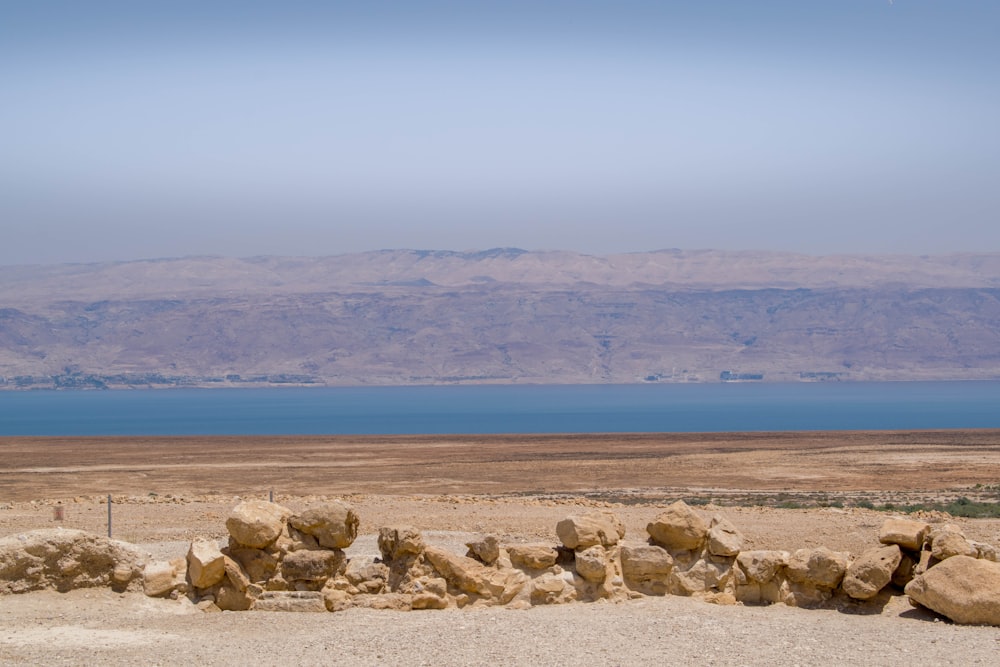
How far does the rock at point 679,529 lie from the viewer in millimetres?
15719

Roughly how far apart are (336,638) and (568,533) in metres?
3.74

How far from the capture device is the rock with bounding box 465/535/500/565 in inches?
615

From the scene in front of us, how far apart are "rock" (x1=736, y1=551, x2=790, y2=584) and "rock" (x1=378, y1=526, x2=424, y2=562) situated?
4253 millimetres

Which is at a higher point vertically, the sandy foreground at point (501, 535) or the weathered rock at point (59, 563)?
the weathered rock at point (59, 563)

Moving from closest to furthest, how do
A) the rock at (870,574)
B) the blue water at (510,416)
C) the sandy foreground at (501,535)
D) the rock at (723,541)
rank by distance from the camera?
the sandy foreground at (501,535) < the rock at (870,574) < the rock at (723,541) < the blue water at (510,416)

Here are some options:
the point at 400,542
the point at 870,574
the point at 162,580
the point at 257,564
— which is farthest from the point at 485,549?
the point at 870,574

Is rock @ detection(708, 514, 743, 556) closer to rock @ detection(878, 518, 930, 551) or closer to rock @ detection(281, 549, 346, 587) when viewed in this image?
rock @ detection(878, 518, 930, 551)

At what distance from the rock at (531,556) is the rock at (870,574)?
3.80 meters

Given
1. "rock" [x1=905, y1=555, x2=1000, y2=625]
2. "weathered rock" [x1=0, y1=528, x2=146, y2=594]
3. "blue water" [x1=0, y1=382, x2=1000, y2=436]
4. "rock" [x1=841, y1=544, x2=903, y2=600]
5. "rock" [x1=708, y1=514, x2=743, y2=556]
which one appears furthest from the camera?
"blue water" [x1=0, y1=382, x2=1000, y2=436]

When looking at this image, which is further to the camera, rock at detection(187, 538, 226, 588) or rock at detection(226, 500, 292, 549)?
rock at detection(226, 500, 292, 549)

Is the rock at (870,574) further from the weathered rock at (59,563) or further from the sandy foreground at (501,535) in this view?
the weathered rock at (59,563)

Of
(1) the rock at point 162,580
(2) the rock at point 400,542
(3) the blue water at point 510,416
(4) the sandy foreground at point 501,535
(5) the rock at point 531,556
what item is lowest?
(3) the blue water at point 510,416

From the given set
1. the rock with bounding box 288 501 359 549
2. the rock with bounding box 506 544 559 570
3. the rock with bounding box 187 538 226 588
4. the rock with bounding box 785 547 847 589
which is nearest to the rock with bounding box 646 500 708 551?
the rock with bounding box 785 547 847 589

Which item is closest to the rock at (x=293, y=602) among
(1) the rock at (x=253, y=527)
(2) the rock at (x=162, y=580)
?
(1) the rock at (x=253, y=527)
